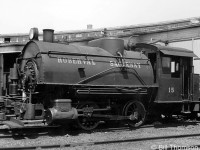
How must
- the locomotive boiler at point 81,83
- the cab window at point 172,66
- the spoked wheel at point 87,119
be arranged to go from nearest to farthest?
the locomotive boiler at point 81,83, the spoked wheel at point 87,119, the cab window at point 172,66

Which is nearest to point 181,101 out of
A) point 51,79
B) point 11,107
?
point 51,79

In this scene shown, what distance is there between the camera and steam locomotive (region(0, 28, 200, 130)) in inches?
353

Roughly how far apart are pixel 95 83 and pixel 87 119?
1190mm

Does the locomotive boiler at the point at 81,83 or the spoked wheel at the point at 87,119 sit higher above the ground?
the locomotive boiler at the point at 81,83

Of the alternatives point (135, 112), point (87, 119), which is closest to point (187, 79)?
point (135, 112)

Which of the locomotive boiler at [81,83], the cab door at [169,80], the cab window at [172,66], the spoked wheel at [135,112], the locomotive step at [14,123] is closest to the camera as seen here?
the locomotive step at [14,123]

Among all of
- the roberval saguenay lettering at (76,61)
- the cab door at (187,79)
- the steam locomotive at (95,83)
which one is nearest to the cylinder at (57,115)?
the steam locomotive at (95,83)

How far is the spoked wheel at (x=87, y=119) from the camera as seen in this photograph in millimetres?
9586

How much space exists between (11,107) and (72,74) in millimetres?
2194

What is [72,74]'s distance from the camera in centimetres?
941

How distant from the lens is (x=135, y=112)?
1086cm

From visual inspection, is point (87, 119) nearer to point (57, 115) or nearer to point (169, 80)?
point (57, 115)

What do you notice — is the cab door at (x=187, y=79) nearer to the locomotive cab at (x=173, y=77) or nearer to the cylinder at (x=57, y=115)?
the locomotive cab at (x=173, y=77)

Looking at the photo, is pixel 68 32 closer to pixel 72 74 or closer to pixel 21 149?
pixel 72 74
